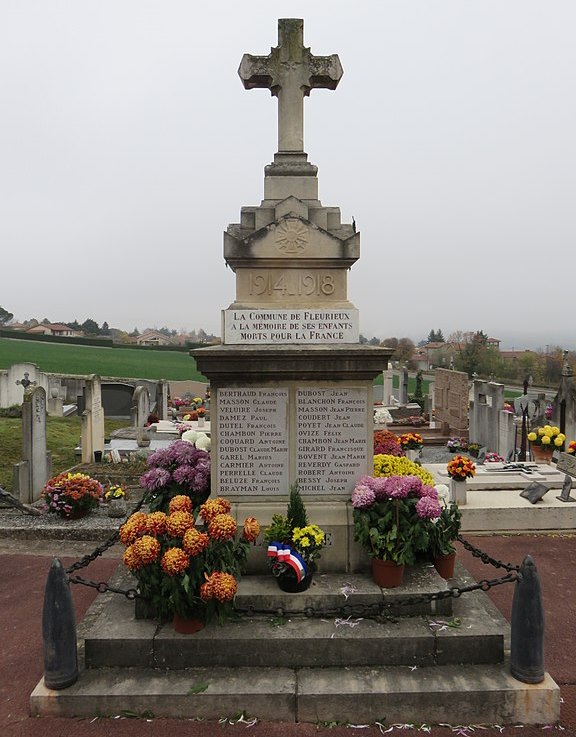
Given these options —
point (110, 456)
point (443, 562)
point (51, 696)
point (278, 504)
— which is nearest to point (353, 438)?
point (278, 504)

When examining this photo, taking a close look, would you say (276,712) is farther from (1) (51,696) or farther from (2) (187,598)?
(1) (51,696)

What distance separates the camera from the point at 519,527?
8148mm

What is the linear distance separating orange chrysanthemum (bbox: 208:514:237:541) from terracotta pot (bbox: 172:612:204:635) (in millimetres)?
658

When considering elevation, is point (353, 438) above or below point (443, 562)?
above

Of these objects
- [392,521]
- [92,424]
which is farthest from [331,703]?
[92,424]

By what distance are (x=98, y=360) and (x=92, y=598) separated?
56263 mm

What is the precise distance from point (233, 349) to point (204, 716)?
120 inches

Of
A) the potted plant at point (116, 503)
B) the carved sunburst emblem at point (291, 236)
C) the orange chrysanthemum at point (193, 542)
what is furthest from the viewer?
the potted plant at point (116, 503)

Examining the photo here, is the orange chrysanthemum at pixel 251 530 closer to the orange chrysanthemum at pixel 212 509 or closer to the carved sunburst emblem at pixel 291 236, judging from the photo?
the orange chrysanthemum at pixel 212 509

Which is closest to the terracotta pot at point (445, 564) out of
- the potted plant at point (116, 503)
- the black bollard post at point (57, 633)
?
the black bollard post at point (57, 633)

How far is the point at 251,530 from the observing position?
456cm

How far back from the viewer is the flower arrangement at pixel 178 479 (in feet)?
17.9

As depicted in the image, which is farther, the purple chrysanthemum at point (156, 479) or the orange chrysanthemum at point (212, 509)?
the purple chrysanthemum at point (156, 479)

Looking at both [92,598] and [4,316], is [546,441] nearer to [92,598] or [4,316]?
[92,598]
